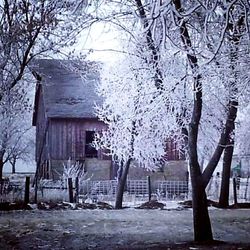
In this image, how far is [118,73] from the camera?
48.1 feet

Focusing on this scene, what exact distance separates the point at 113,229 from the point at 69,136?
50.0ft

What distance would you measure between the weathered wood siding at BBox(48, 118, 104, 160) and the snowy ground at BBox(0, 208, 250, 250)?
10.4m

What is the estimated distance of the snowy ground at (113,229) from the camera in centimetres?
897

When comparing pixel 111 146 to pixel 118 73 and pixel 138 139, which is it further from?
pixel 118 73

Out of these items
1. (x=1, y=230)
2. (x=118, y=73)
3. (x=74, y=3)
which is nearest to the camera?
(x=74, y=3)

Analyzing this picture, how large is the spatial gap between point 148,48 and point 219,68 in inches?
107

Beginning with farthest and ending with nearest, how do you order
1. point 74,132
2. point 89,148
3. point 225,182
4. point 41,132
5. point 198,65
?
point 41,132 → point 89,148 → point 74,132 → point 225,182 → point 198,65

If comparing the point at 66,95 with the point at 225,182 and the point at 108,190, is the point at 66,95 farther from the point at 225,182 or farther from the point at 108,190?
the point at 225,182

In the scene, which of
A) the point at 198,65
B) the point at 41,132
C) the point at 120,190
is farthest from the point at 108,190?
the point at 198,65

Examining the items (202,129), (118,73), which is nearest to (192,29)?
(118,73)

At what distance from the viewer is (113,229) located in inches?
444

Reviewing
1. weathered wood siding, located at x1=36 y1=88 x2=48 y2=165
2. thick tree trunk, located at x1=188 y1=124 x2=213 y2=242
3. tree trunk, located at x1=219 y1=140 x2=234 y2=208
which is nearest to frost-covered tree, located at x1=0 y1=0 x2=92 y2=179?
thick tree trunk, located at x1=188 y1=124 x2=213 y2=242

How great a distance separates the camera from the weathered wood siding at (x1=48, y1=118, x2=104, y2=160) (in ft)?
84.6

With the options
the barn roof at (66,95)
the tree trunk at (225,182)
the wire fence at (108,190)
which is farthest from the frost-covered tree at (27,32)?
the barn roof at (66,95)
